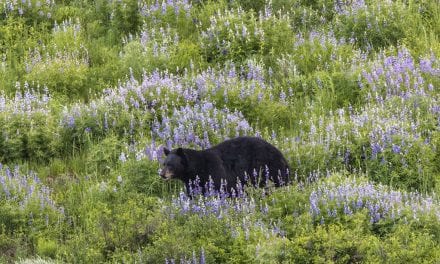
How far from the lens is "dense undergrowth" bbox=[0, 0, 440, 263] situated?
839cm

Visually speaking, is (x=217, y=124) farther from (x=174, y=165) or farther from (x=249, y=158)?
(x=174, y=165)

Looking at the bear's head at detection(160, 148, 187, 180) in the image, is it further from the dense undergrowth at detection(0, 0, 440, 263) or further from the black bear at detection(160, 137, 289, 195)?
the dense undergrowth at detection(0, 0, 440, 263)

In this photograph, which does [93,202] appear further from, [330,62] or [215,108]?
[330,62]

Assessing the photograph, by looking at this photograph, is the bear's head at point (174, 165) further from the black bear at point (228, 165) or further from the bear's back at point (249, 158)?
the bear's back at point (249, 158)

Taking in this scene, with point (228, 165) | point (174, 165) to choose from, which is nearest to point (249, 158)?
point (228, 165)

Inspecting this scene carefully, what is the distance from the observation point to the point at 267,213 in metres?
8.78

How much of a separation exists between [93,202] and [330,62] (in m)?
4.52

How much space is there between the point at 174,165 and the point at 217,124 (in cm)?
140

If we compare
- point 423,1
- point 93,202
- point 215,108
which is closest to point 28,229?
point 93,202

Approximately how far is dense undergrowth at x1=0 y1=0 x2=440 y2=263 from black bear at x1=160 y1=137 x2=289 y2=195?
10.4 inches

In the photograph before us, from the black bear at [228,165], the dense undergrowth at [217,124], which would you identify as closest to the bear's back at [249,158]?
the black bear at [228,165]

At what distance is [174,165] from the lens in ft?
30.1

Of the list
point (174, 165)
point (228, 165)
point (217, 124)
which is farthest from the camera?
point (217, 124)

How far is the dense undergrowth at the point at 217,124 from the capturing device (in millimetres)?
8391
